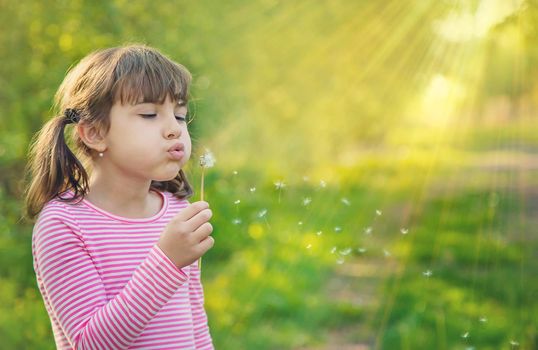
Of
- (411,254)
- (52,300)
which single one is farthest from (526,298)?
(52,300)

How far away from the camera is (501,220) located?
7.04m

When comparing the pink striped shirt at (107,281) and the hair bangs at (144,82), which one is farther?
the hair bangs at (144,82)

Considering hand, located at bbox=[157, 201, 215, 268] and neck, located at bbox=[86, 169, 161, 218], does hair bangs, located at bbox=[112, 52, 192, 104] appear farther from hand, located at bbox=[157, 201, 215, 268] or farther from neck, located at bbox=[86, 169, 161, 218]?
hand, located at bbox=[157, 201, 215, 268]

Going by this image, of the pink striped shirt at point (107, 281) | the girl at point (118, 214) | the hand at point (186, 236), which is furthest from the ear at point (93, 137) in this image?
the hand at point (186, 236)

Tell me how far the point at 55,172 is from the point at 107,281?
277mm

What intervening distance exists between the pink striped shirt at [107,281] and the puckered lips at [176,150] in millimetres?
190

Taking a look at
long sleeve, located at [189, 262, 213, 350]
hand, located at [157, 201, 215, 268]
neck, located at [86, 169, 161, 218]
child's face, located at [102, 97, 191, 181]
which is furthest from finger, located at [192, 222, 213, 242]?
long sleeve, located at [189, 262, 213, 350]

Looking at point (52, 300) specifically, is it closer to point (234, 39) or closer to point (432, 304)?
point (432, 304)

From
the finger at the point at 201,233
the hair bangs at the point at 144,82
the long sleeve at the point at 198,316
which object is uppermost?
the hair bangs at the point at 144,82

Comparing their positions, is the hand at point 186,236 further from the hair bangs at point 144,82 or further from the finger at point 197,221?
the hair bangs at point 144,82

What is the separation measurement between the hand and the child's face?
6.2 inches

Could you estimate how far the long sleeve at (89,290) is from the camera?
1.44 metres

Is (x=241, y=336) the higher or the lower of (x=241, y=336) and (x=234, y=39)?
the lower

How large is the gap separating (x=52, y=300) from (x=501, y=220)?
604 cm
